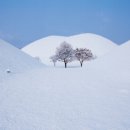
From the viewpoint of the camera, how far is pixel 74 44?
168625 mm

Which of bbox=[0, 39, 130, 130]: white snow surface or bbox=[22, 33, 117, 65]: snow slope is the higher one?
bbox=[22, 33, 117, 65]: snow slope

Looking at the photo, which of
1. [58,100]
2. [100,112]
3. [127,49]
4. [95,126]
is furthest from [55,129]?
[127,49]

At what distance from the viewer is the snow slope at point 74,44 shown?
160m

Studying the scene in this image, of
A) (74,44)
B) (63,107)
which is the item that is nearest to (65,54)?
(63,107)

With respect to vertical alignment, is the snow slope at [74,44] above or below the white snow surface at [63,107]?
above

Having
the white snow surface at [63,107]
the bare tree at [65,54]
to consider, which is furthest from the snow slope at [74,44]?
the white snow surface at [63,107]

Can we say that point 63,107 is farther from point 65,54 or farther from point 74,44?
point 74,44

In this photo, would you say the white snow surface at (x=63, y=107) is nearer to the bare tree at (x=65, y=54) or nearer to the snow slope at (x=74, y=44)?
the bare tree at (x=65, y=54)

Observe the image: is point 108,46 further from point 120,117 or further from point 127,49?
point 120,117

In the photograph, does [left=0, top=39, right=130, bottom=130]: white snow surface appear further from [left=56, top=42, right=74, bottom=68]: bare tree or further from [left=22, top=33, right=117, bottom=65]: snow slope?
[left=22, top=33, right=117, bottom=65]: snow slope

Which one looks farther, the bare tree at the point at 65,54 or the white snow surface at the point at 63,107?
the bare tree at the point at 65,54

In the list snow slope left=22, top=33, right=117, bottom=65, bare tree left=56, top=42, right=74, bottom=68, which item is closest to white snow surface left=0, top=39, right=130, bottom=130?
bare tree left=56, top=42, right=74, bottom=68

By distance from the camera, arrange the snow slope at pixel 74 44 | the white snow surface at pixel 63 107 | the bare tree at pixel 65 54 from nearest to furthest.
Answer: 1. the white snow surface at pixel 63 107
2. the bare tree at pixel 65 54
3. the snow slope at pixel 74 44

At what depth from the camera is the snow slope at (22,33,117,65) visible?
15962cm
